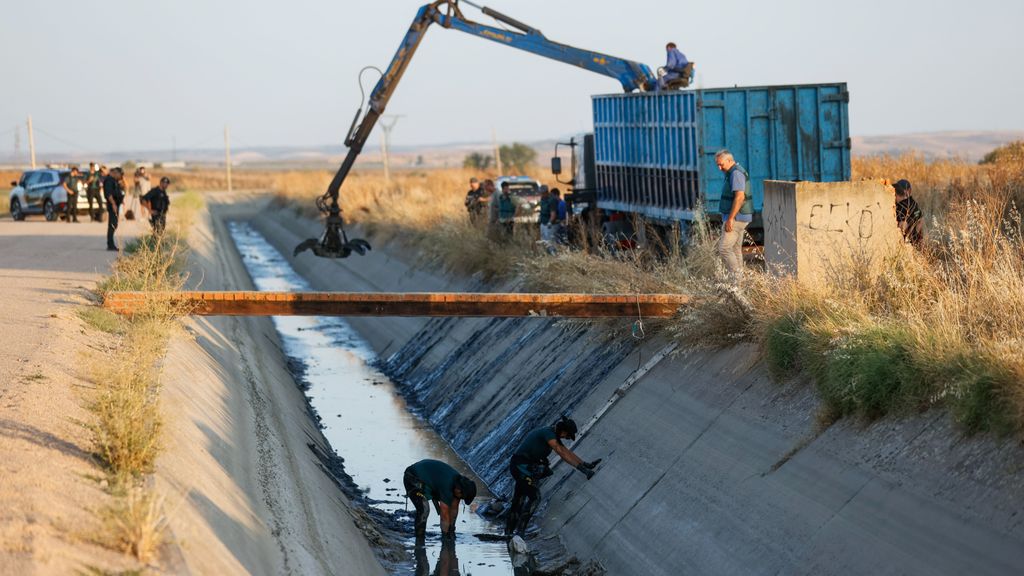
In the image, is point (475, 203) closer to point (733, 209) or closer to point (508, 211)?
point (508, 211)

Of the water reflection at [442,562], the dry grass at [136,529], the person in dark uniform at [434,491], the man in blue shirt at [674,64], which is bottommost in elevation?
the water reflection at [442,562]

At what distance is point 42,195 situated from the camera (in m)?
46.5

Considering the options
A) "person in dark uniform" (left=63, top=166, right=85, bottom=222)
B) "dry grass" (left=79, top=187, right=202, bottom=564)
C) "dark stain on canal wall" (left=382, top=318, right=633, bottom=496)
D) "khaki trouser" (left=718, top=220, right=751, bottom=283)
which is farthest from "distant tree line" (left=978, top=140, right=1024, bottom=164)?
"person in dark uniform" (left=63, top=166, right=85, bottom=222)

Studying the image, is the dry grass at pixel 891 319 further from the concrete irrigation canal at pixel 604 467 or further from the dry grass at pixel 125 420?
the dry grass at pixel 125 420

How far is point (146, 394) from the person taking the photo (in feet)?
37.0

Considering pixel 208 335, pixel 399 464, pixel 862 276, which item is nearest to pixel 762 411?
pixel 862 276

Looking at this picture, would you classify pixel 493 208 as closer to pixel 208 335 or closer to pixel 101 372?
pixel 208 335

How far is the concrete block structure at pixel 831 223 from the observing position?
45.5 feet

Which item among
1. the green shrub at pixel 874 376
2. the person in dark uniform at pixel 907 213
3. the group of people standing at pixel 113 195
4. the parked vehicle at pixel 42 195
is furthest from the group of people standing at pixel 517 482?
the parked vehicle at pixel 42 195

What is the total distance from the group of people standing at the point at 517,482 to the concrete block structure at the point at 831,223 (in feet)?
9.09

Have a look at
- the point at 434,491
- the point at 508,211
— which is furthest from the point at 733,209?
the point at 508,211

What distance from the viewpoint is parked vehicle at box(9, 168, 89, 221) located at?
44.9m

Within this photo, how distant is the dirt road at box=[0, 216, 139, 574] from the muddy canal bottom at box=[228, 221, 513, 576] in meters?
3.69

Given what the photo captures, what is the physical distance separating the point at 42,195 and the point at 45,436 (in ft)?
A: 127
